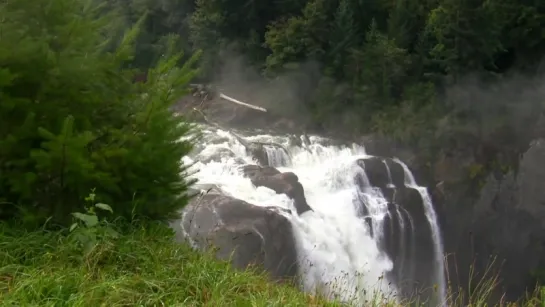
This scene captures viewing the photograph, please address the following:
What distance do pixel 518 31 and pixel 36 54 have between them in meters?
17.9

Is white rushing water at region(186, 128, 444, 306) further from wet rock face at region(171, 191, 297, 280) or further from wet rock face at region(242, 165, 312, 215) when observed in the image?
wet rock face at region(171, 191, 297, 280)

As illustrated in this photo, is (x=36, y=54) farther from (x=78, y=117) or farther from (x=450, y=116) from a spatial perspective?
(x=450, y=116)

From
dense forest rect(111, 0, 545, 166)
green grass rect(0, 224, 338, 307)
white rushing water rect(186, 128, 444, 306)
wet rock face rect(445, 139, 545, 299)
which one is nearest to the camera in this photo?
green grass rect(0, 224, 338, 307)

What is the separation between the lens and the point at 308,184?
45.1 feet

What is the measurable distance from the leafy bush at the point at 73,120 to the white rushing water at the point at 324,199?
23.6 feet

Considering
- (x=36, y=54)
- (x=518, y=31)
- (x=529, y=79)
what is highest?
(x=36, y=54)

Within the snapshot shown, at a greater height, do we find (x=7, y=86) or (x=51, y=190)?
(x=7, y=86)

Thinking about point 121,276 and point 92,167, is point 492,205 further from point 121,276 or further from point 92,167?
point 121,276

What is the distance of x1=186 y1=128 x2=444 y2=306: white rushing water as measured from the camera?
467 inches

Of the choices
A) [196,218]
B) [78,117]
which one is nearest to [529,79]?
[196,218]

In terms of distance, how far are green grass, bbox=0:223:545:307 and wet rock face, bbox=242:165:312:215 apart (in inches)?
344

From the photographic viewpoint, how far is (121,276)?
10.2 ft

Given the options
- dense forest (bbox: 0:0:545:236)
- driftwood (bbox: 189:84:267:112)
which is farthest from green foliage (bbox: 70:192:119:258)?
driftwood (bbox: 189:84:267:112)

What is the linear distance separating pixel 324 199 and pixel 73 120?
10.4 meters
